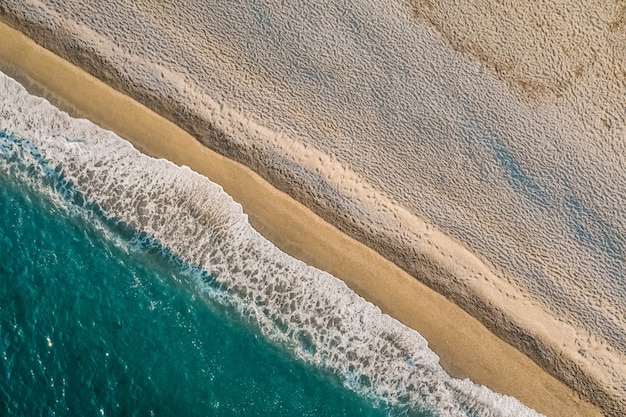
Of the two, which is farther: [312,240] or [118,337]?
[312,240]

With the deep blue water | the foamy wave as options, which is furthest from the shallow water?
the foamy wave

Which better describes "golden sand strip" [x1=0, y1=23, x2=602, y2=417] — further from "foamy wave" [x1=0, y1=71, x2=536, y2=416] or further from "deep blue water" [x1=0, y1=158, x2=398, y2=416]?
"deep blue water" [x1=0, y1=158, x2=398, y2=416]

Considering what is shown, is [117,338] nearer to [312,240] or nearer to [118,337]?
[118,337]

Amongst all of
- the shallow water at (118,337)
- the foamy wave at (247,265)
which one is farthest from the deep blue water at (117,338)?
the foamy wave at (247,265)

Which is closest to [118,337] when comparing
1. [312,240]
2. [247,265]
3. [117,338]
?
[117,338]

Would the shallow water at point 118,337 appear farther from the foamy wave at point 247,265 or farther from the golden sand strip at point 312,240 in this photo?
the golden sand strip at point 312,240

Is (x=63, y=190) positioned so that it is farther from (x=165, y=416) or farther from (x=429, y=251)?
(x=429, y=251)

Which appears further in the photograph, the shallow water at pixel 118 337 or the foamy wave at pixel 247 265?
the foamy wave at pixel 247 265
